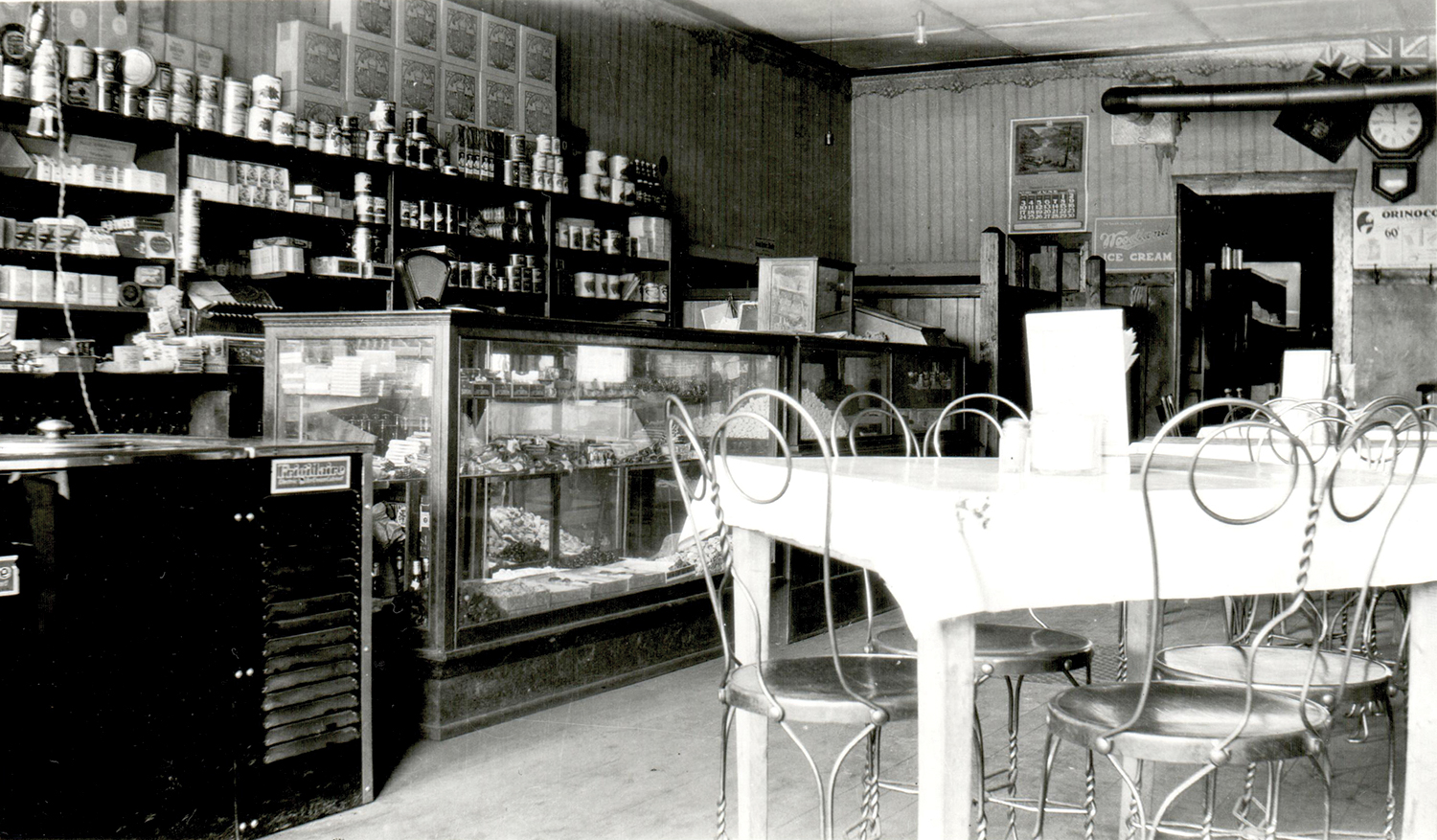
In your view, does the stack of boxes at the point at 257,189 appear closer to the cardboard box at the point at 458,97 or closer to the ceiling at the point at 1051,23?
the cardboard box at the point at 458,97

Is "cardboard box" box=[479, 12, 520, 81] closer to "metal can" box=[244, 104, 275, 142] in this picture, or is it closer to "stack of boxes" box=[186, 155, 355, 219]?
"stack of boxes" box=[186, 155, 355, 219]

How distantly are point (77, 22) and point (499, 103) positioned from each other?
2491 mm

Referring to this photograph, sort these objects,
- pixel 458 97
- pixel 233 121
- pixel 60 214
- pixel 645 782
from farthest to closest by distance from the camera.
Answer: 1. pixel 458 97
2. pixel 233 121
3. pixel 60 214
4. pixel 645 782

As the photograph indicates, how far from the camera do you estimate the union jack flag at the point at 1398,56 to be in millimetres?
8883

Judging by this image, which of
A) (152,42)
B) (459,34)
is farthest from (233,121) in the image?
(459,34)

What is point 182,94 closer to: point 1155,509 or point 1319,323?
point 1155,509

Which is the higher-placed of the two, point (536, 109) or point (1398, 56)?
point (1398, 56)

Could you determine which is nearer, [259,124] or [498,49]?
[259,124]

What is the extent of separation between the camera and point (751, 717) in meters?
2.43

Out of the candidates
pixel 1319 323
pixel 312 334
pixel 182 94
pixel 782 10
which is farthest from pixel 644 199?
pixel 1319 323

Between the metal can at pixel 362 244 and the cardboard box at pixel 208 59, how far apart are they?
0.97m

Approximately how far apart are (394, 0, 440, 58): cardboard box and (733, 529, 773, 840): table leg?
15.7 feet

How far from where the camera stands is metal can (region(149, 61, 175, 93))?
198 inches

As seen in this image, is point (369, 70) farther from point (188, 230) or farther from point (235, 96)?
point (188, 230)
